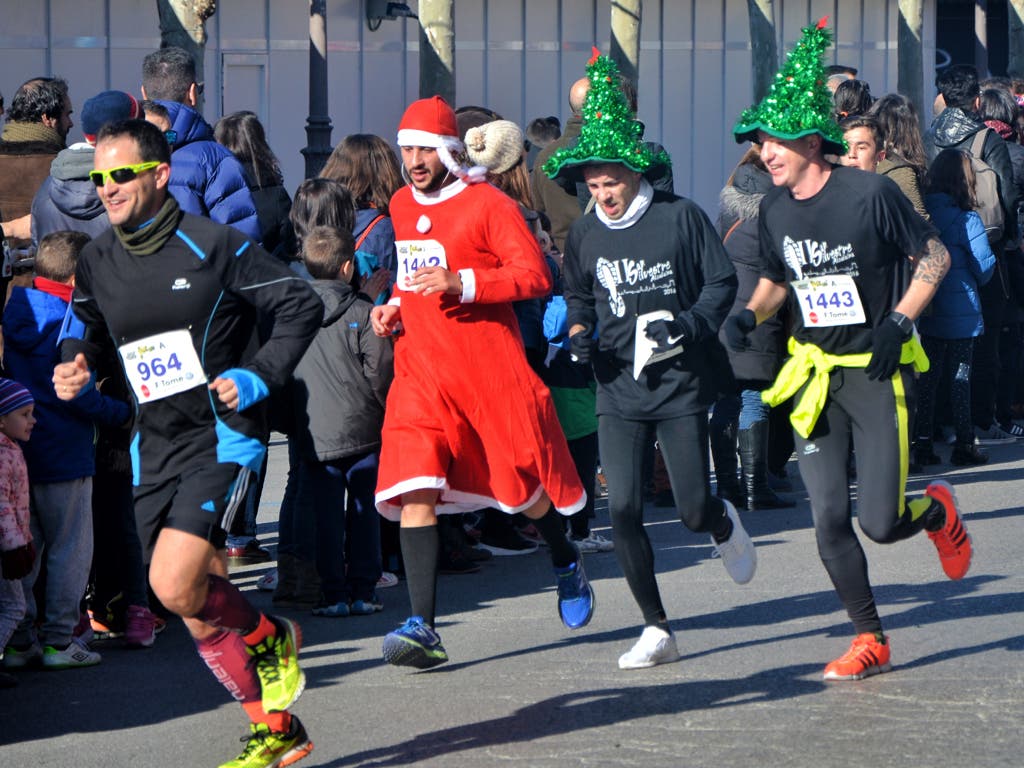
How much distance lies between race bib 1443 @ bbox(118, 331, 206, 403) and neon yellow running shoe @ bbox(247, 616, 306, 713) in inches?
29.1

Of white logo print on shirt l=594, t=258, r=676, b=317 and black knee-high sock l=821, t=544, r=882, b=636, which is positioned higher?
white logo print on shirt l=594, t=258, r=676, b=317

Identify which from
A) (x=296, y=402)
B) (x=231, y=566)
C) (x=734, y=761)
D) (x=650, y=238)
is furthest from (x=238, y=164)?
(x=734, y=761)

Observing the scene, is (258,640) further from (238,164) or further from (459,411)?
(238,164)

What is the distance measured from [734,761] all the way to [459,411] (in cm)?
193

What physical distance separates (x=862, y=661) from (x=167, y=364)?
2584 millimetres

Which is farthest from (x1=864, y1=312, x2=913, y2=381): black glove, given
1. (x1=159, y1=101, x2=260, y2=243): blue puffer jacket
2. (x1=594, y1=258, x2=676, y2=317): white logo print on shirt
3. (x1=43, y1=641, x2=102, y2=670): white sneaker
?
Answer: (x1=159, y1=101, x2=260, y2=243): blue puffer jacket

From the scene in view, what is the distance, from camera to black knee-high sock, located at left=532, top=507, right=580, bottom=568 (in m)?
7.26

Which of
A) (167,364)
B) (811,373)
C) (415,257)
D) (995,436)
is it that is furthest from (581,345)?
(995,436)

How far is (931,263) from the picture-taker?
662cm

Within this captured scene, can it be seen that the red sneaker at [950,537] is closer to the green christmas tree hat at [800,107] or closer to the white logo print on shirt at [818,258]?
the white logo print on shirt at [818,258]

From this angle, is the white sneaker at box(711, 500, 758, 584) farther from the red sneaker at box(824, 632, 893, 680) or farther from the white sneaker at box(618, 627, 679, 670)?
the red sneaker at box(824, 632, 893, 680)

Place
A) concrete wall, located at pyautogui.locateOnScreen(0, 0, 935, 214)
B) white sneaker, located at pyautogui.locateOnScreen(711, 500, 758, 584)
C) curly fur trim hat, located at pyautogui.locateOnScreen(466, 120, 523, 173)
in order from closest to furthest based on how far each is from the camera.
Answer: white sneaker, located at pyautogui.locateOnScreen(711, 500, 758, 584)
curly fur trim hat, located at pyautogui.locateOnScreen(466, 120, 523, 173)
concrete wall, located at pyautogui.locateOnScreen(0, 0, 935, 214)

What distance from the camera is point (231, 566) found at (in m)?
9.27

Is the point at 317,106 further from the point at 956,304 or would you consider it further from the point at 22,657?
the point at 22,657
